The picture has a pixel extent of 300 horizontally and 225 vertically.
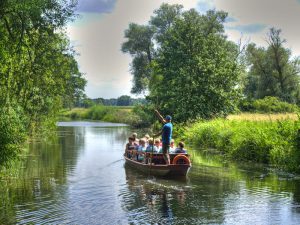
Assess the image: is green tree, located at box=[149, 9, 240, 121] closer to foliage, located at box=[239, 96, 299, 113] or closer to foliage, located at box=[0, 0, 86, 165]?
foliage, located at box=[239, 96, 299, 113]

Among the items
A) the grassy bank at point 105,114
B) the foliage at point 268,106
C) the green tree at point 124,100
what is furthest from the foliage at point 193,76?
the green tree at point 124,100

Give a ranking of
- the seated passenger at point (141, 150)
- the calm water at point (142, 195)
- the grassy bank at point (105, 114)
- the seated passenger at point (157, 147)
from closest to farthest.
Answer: the calm water at point (142, 195)
the seated passenger at point (157, 147)
the seated passenger at point (141, 150)
the grassy bank at point (105, 114)

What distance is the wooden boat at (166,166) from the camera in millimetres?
17484

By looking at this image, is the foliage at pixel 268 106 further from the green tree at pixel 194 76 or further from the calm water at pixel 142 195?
the calm water at pixel 142 195

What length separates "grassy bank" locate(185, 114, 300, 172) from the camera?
19109 mm

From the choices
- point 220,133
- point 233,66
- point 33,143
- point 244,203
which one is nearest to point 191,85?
point 233,66

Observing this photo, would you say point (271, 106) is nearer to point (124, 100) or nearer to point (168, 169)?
point (168, 169)

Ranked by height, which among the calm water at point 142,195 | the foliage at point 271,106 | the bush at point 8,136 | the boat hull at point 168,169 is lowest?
the calm water at point 142,195

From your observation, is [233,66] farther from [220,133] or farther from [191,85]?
[220,133]

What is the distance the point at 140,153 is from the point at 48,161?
536cm

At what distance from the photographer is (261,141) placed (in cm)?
2208

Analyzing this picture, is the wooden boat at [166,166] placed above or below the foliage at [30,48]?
below

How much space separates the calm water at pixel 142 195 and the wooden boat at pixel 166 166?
1.18ft

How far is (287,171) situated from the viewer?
19.3 metres
